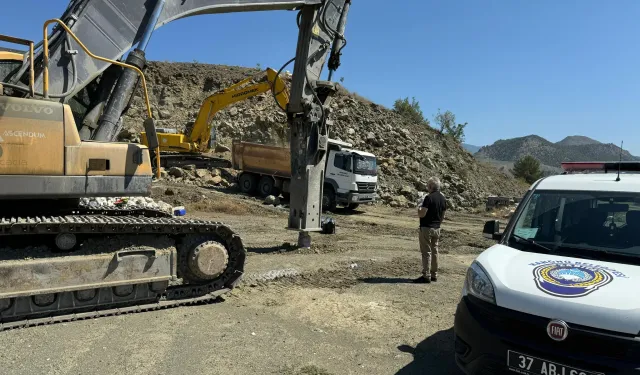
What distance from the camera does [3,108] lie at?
14.5 ft

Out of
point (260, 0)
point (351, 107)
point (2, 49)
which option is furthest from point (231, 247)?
point (351, 107)

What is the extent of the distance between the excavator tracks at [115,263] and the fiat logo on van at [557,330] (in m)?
3.98

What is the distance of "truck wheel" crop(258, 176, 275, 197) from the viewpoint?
67.0ft

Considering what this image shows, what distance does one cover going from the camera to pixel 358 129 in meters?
30.6

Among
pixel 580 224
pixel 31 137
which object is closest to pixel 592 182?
pixel 580 224

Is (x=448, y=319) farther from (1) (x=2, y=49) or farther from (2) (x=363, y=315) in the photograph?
(1) (x=2, y=49)

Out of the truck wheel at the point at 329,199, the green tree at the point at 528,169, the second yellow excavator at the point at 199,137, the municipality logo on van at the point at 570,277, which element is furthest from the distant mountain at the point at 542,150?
the municipality logo on van at the point at 570,277

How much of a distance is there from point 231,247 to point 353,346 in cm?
223

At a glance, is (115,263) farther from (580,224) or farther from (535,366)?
(580,224)

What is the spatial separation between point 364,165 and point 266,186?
461 cm

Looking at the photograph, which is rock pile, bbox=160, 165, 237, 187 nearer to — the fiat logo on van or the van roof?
the van roof

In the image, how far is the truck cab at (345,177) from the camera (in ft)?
61.6

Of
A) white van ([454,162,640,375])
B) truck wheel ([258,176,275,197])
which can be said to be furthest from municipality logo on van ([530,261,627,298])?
truck wheel ([258,176,275,197])

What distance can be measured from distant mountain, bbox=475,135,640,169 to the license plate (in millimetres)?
81181
